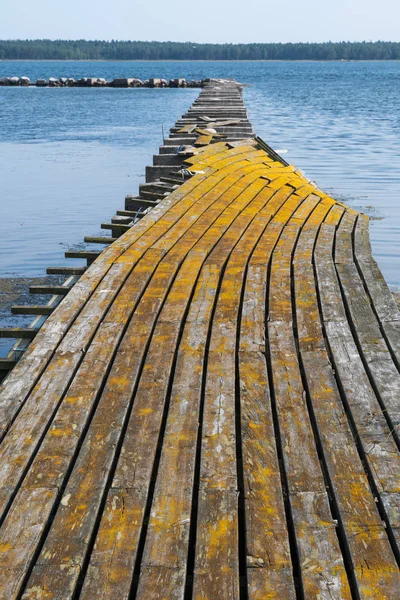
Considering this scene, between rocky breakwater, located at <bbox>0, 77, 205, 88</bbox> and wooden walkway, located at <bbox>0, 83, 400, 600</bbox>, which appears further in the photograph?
rocky breakwater, located at <bbox>0, 77, 205, 88</bbox>

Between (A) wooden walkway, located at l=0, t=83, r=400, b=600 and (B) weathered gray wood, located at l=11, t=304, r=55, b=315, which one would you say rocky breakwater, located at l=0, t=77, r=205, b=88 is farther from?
(A) wooden walkway, located at l=0, t=83, r=400, b=600

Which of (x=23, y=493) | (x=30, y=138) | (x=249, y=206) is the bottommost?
(x=30, y=138)

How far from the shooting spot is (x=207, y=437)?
3746mm

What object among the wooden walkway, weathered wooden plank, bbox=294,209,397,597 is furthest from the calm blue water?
weathered wooden plank, bbox=294,209,397,597

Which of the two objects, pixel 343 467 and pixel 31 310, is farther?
pixel 31 310

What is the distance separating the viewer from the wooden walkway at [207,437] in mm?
2865

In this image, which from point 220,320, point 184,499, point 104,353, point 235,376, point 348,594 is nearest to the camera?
point 348,594

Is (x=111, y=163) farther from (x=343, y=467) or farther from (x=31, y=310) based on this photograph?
(x=343, y=467)

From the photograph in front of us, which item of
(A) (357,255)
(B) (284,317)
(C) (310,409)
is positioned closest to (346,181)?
(A) (357,255)

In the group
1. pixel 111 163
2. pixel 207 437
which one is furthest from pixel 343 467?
pixel 111 163

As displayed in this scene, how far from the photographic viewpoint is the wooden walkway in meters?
2.87

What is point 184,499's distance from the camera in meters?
3.26

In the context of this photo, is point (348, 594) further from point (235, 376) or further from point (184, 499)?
point (235, 376)

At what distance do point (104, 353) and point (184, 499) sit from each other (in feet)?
5.49
